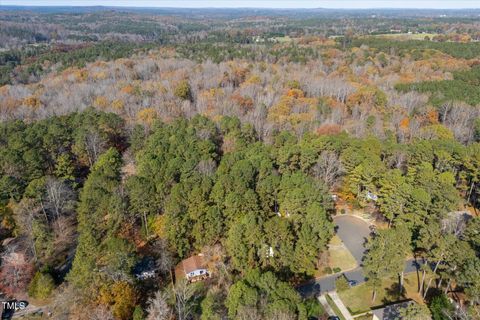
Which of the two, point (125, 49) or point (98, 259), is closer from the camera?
point (98, 259)

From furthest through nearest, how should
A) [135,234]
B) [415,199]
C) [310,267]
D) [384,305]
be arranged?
[135,234] → [415,199] → [310,267] → [384,305]

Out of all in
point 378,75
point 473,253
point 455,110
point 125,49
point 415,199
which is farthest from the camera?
point 125,49

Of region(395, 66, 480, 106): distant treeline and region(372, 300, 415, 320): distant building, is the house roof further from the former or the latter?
region(395, 66, 480, 106): distant treeline

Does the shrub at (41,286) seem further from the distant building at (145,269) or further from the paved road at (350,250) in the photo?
the paved road at (350,250)

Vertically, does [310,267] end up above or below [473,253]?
below

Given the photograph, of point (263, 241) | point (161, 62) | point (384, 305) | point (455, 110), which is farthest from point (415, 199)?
point (161, 62)

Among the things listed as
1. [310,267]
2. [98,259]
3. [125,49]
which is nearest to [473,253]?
[310,267]

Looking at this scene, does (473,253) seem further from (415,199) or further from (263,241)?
(263,241)

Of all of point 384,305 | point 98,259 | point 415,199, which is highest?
point 415,199
